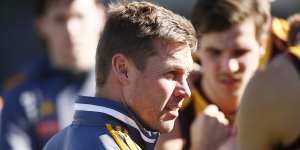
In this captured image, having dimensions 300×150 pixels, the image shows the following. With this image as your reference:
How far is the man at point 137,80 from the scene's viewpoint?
3760 millimetres

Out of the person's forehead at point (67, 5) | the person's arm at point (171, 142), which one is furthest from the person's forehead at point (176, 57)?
the person's forehead at point (67, 5)

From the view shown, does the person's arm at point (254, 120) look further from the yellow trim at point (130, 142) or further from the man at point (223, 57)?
the man at point (223, 57)

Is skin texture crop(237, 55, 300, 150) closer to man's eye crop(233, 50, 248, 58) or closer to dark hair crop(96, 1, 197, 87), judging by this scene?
dark hair crop(96, 1, 197, 87)

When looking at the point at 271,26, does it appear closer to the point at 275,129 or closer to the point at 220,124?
the point at 220,124

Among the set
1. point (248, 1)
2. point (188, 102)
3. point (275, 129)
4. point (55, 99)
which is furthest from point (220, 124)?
point (55, 99)

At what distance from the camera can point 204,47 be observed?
5.38 meters

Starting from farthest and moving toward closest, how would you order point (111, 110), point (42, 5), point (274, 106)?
1. point (42, 5)
2. point (111, 110)
3. point (274, 106)

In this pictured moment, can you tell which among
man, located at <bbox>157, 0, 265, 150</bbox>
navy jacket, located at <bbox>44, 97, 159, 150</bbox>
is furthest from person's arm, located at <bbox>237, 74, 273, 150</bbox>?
man, located at <bbox>157, 0, 265, 150</bbox>

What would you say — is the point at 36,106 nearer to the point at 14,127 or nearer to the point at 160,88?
the point at 14,127

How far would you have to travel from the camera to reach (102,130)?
3697mm

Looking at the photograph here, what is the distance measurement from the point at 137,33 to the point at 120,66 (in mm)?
139

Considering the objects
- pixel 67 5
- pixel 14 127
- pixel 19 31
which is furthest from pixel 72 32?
pixel 19 31

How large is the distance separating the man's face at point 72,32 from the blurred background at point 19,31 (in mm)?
4764

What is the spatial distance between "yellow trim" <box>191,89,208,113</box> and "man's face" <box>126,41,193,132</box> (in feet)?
4.87
